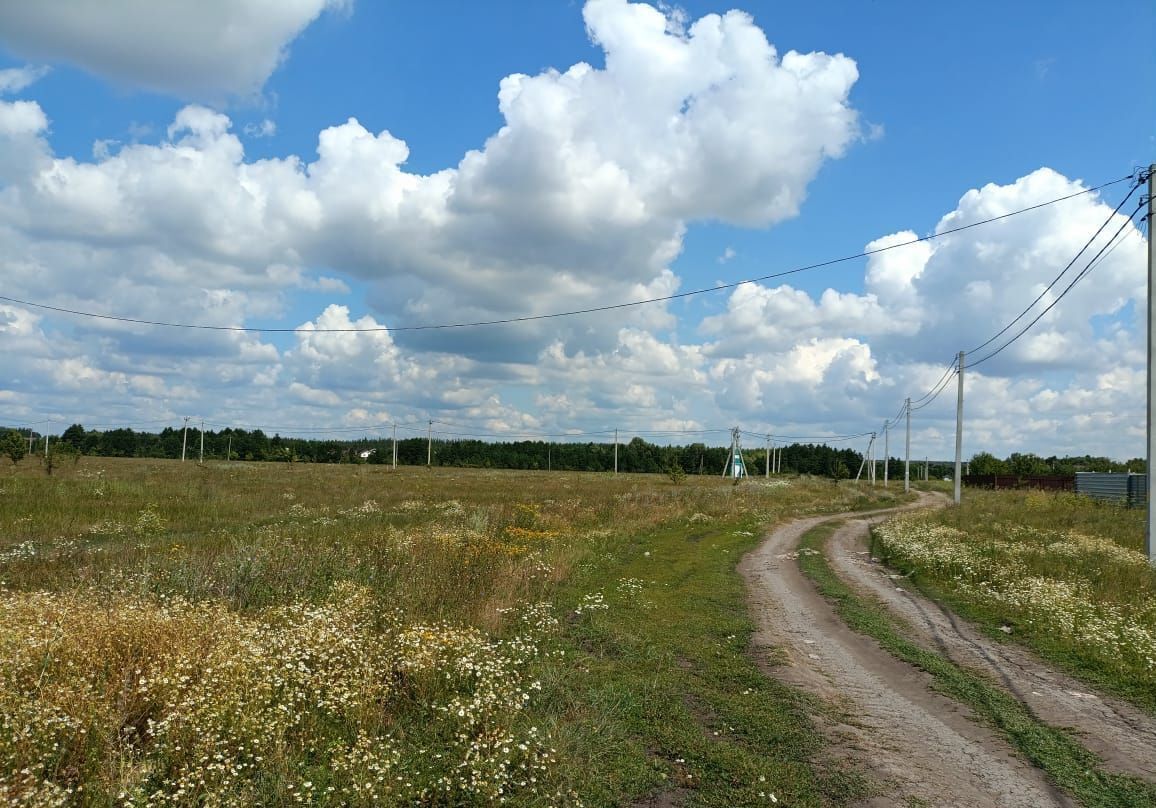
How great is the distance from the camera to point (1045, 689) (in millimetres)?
8148

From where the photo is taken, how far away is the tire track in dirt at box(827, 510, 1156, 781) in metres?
6.37

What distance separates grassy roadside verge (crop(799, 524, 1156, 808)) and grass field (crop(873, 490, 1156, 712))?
5.13ft

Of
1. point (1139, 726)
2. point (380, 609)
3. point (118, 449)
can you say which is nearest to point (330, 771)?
point (380, 609)

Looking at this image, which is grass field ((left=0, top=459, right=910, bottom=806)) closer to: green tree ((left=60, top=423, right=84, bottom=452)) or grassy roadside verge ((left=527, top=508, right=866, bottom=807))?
grassy roadside verge ((left=527, top=508, right=866, bottom=807))

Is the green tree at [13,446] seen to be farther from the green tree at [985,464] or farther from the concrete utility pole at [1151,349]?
the green tree at [985,464]

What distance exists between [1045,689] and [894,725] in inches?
106

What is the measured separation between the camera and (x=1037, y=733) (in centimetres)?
666

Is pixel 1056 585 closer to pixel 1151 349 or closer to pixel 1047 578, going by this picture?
pixel 1047 578

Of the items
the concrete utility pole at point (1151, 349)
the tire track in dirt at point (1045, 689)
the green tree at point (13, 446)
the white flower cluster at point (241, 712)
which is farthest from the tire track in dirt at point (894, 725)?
the green tree at point (13, 446)

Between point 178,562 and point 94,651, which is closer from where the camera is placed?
point 94,651

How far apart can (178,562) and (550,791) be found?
9.05 m

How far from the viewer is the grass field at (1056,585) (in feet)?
29.9

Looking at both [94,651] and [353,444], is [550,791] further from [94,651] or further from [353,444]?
[353,444]

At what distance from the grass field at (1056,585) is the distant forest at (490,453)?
106 metres
